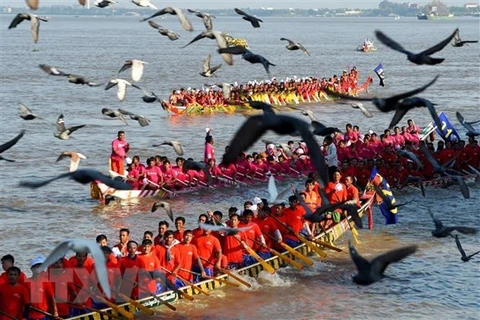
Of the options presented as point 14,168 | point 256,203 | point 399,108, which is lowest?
point 14,168

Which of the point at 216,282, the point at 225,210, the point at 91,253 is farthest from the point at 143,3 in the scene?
the point at 225,210

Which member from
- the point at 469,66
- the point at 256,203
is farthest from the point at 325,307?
the point at 469,66

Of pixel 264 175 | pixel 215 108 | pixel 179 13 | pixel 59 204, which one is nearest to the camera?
pixel 179 13

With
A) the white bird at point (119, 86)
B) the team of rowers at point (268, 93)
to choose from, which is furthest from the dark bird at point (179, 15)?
the team of rowers at point (268, 93)

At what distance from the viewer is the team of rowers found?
128 ft

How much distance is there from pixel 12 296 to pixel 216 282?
3.92 meters

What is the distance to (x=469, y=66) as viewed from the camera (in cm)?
7719

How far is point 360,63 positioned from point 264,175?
5626cm

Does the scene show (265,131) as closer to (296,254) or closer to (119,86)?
(119,86)

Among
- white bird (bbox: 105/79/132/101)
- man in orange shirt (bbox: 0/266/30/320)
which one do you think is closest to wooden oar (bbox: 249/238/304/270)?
white bird (bbox: 105/79/132/101)

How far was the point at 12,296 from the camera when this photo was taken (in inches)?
470

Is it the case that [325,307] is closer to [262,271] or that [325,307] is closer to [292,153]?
[262,271]

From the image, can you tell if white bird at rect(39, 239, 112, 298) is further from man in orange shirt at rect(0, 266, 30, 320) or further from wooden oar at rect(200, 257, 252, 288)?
wooden oar at rect(200, 257, 252, 288)

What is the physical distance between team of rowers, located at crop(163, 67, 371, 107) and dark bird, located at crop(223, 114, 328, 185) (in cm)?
2664
